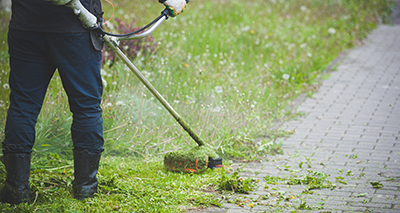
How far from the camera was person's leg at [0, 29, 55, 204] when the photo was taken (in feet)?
8.91

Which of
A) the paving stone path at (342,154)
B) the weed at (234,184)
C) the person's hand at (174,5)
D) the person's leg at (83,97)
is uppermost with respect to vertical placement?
the person's hand at (174,5)

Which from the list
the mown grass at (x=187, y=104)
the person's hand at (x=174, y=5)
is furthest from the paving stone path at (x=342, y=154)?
the person's hand at (x=174, y=5)

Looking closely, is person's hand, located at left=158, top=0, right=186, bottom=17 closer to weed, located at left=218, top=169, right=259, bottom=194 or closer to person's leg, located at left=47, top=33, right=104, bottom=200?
person's leg, located at left=47, top=33, right=104, bottom=200

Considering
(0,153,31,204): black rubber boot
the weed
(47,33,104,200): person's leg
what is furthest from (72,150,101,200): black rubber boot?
the weed

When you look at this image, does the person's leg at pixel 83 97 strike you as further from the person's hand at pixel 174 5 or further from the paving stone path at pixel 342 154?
the paving stone path at pixel 342 154

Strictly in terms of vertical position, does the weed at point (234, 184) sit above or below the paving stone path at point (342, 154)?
above

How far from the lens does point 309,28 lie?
30.1 ft

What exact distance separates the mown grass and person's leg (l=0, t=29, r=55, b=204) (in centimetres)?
20

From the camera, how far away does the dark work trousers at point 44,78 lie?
8.82ft

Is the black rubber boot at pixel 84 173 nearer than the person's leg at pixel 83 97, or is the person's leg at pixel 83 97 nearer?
the person's leg at pixel 83 97

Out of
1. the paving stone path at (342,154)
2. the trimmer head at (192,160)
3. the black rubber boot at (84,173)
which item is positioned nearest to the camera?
the black rubber boot at (84,173)

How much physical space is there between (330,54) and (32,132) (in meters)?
6.39

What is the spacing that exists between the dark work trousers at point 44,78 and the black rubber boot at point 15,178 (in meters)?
0.05

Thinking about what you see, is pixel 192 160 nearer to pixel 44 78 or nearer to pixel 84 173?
pixel 84 173
